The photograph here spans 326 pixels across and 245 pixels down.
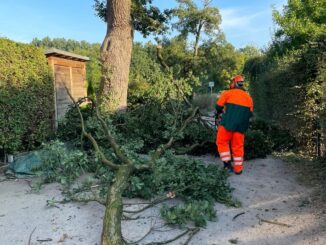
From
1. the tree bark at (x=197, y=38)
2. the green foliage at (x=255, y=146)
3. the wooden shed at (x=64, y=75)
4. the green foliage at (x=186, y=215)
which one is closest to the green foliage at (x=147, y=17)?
the wooden shed at (x=64, y=75)

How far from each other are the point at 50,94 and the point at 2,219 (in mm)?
4935

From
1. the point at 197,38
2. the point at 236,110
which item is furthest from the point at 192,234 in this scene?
the point at 197,38

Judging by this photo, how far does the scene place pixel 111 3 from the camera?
10148 millimetres

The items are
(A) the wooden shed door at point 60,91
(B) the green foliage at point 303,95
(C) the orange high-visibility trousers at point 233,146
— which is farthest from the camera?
(A) the wooden shed door at point 60,91

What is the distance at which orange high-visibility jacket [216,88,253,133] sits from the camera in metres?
6.65

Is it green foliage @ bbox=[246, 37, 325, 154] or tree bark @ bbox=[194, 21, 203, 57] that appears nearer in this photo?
green foliage @ bbox=[246, 37, 325, 154]

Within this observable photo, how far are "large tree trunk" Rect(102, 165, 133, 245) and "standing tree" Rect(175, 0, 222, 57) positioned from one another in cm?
3292

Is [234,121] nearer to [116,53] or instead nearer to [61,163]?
[61,163]

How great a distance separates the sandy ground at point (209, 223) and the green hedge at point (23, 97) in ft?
7.17

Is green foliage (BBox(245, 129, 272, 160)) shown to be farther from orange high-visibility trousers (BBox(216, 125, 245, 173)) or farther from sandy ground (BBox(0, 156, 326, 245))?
sandy ground (BBox(0, 156, 326, 245))

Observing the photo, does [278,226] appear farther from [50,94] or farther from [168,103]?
[50,94]

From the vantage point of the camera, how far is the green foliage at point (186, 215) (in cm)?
440

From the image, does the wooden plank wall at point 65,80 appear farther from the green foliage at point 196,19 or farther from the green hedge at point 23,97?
the green foliage at point 196,19

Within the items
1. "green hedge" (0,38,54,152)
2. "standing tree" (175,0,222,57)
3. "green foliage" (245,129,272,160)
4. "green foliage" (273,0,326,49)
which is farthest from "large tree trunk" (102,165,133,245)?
"standing tree" (175,0,222,57)
